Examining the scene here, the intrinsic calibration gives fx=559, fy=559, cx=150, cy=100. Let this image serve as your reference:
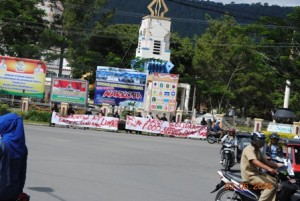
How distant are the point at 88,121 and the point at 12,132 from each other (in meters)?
33.5

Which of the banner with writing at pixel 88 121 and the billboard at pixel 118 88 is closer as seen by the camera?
the banner with writing at pixel 88 121

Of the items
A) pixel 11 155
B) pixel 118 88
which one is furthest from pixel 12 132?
pixel 118 88

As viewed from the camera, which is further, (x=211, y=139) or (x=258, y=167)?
(x=211, y=139)

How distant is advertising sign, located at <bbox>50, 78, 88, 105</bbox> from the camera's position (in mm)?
44781

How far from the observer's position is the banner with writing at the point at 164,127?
3909cm

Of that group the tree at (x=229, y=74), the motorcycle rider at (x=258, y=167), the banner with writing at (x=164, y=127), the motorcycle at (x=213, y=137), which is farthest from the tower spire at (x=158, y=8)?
the motorcycle rider at (x=258, y=167)

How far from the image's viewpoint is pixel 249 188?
30.2 feet

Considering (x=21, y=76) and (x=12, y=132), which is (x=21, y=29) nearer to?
(x=21, y=76)

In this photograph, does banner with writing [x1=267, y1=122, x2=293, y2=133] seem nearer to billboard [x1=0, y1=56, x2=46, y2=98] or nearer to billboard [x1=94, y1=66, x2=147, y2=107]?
billboard [x1=94, y1=66, x2=147, y2=107]

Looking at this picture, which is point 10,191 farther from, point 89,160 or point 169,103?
point 169,103

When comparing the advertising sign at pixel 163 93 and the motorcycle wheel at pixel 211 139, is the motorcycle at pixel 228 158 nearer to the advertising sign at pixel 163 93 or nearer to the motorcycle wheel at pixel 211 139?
the motorcycle wheel at pixel 211 139

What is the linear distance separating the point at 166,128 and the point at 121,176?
82.8 feet

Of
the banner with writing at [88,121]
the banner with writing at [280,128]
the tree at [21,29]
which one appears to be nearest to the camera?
the banner with writing at [88,121]

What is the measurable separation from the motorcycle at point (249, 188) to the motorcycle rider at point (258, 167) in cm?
18
